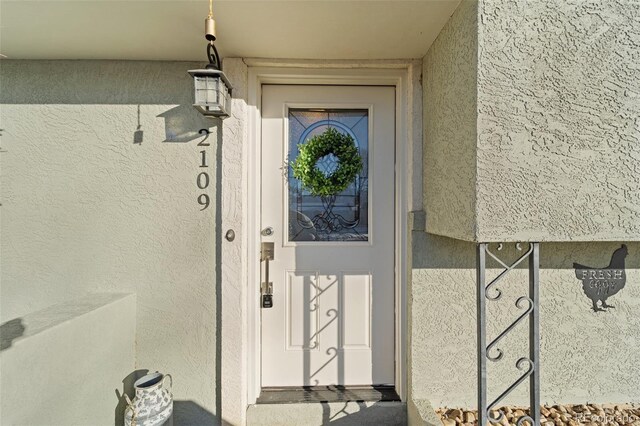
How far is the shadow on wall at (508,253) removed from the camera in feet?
6.76

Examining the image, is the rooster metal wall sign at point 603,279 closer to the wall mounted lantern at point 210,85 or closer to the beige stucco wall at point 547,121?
the beige stucco wall at point 547,121

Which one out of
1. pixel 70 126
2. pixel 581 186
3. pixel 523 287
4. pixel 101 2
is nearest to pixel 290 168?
pixel 101 2

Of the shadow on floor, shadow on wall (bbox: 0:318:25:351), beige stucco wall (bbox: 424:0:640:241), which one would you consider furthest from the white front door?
shadow on wall (bbox: 0:318:25:351)

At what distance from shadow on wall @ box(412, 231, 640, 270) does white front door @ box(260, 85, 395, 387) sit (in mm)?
295

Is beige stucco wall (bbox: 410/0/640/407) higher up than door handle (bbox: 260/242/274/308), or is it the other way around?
beige stucco wall (bbox: 410/0/640/407)

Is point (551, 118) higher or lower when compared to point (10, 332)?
higher

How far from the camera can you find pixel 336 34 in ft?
5.87

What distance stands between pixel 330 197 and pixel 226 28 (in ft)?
4.50

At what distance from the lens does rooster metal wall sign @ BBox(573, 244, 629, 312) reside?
2.11 meters

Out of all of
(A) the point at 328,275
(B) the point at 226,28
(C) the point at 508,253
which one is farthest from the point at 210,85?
(C) the point at 508,253

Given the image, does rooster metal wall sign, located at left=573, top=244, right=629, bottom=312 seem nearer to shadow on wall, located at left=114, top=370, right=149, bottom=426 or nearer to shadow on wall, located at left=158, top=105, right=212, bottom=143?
shadow on wall, located at left=158, top=105, right=212, bottom=143

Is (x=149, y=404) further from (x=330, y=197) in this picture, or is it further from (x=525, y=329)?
(x=525, y=329)

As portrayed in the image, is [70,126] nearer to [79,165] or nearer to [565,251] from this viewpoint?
[79,165]

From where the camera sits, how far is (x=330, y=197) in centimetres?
231
